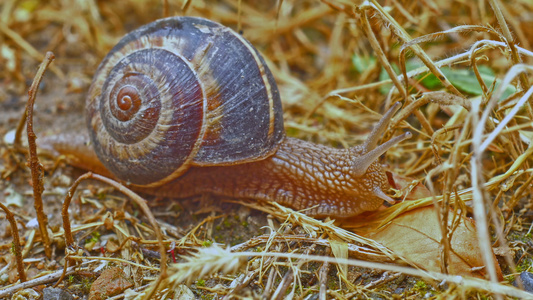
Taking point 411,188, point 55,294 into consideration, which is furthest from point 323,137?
point 55,294

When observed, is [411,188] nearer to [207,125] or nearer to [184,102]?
[207,125]

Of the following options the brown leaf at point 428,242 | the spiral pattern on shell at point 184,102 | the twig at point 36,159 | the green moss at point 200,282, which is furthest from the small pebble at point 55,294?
the brown leaf at point 428,242

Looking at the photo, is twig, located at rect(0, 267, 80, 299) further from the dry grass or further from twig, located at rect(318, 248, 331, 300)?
twig, located at rect(318, 248, 331, 300)

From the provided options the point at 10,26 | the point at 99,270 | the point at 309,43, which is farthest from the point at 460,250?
the point at 10,26

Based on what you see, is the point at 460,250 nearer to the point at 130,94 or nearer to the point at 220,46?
the point at 220,46

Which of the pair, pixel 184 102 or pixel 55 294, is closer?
pixel 55 294

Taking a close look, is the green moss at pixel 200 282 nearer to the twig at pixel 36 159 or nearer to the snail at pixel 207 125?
the snail at pixel 207 125
